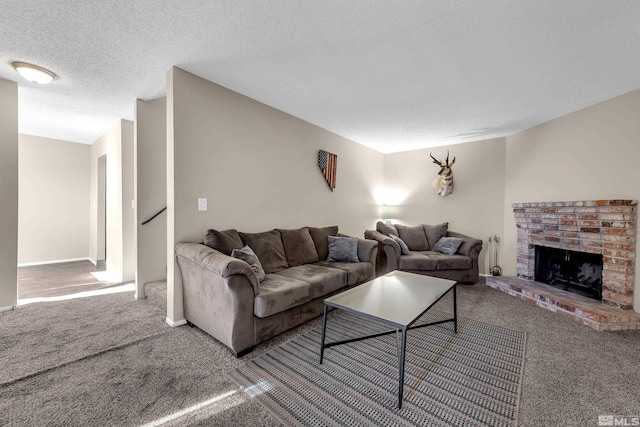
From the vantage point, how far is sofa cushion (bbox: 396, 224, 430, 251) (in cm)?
484

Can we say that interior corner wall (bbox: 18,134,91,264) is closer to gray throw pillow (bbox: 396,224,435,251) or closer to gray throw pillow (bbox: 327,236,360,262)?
gray throw pillow (bbox: 327,236,360,262)

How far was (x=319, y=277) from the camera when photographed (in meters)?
2.71

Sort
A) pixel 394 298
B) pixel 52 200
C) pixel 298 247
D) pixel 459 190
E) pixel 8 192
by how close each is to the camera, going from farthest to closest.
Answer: pixel 52 200 → pixel 459 190 → pixel 298 247 → pixel 8 192 → pixel 394 298

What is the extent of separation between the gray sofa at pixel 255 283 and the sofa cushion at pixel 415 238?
1660mm

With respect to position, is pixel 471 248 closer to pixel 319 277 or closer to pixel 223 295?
pixel 319 277

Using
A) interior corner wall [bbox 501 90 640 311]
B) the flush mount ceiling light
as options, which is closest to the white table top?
interior corner wall [bbox 501 90 640 311]

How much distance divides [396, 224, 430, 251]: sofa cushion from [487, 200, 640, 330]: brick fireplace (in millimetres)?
1334

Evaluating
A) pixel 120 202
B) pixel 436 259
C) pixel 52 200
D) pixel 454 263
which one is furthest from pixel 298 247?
pixel 52 200

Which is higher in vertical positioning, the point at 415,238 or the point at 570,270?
the point at 415,238

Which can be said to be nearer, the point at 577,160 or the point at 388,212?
the point at 577,160

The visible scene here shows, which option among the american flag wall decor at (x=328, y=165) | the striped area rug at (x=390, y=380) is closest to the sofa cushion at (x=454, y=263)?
the striped area rug at (x=390, y=380)

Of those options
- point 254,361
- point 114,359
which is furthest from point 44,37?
point 254,361

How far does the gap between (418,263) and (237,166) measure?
117 inches

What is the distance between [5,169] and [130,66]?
74.1 inches
